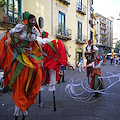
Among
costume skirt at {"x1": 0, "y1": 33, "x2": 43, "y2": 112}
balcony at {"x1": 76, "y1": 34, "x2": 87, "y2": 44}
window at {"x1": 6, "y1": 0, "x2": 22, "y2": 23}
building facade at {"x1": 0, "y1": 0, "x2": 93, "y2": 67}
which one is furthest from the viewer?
balcony at {"x1": 76, "y1": 34, "x2": 87, "y2": 44}

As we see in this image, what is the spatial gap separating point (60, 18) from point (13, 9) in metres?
6.65

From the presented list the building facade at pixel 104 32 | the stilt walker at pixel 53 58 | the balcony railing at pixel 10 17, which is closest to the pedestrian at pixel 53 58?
the stilt walker at pixel 53 58

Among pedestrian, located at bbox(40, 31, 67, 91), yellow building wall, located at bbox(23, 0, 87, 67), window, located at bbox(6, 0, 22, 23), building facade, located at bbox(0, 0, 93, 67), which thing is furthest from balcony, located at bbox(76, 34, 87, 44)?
pedestrian, located at bbox(40, 31, 67, 91)

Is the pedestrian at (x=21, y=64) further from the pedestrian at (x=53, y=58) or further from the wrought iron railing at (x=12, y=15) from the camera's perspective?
the wrought iron railing at (x=12, y=15)

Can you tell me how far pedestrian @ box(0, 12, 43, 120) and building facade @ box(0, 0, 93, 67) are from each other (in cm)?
681

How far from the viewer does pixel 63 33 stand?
1680cm

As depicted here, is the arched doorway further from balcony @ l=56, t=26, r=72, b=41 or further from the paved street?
the paved street

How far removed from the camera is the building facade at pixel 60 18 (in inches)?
423

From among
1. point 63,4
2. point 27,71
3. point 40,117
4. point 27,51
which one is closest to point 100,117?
point 40,117

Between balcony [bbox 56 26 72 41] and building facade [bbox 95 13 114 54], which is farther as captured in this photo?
building facade [bbox 95 13 114 54]

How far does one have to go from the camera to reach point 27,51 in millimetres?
2688

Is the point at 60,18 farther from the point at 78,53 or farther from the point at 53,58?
the point at 53,58

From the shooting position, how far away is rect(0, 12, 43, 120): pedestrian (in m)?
2.41

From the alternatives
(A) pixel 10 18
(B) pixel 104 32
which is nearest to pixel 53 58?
(A) pixel 10 18
